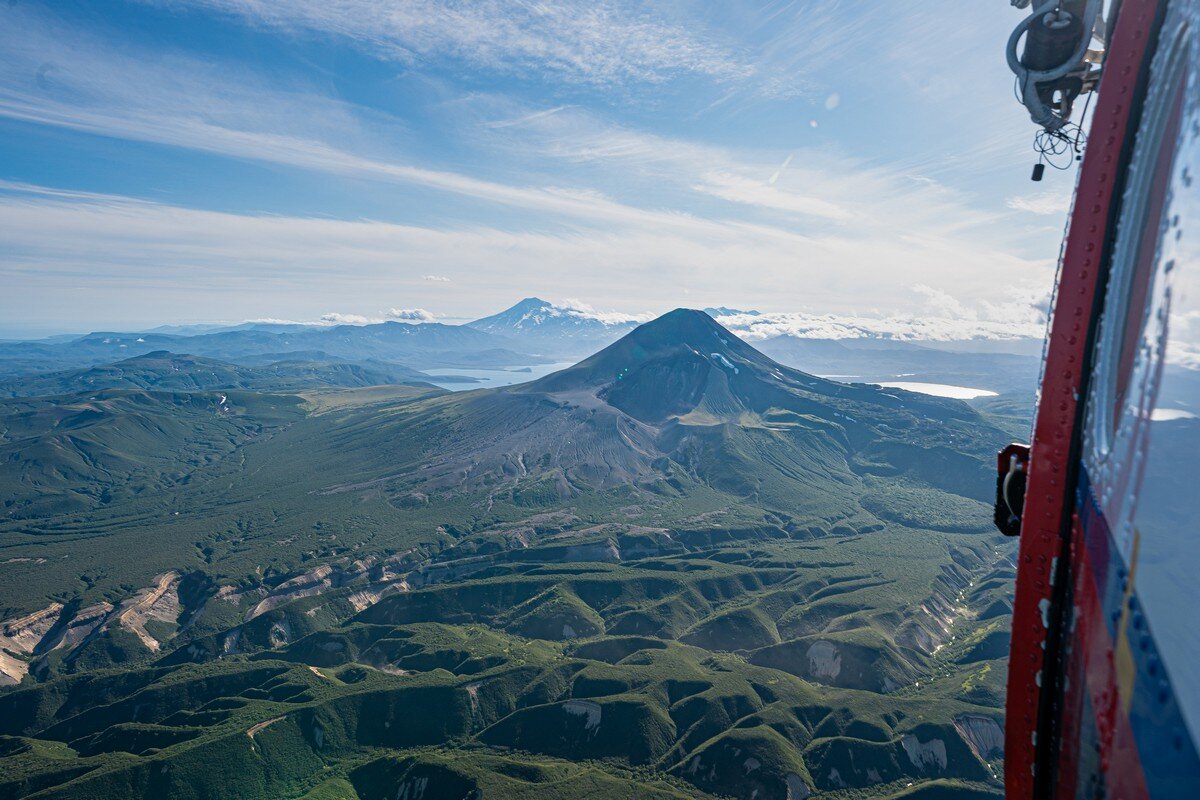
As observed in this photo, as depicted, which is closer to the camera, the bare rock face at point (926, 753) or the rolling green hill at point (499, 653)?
the rolling green hill at point (499, 653)

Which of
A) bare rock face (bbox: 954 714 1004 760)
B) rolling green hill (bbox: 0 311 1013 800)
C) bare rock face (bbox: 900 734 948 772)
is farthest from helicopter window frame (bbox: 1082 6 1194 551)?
bare rock face (bbox: 954 714 1004 760)

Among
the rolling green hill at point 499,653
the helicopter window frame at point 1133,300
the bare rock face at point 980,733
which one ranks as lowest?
the rolling green hill at point 499,653

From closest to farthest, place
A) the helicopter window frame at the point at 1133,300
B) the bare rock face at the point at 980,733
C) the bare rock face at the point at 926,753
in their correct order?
the helicopter window frame at the point at 1133,300
the bare rock face at the point at 926,753
the bare rock face at the point at 980,733

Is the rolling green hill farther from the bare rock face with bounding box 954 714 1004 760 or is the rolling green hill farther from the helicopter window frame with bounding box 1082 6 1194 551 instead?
the helicopter window frame with bounding box 1082 6 1194 551

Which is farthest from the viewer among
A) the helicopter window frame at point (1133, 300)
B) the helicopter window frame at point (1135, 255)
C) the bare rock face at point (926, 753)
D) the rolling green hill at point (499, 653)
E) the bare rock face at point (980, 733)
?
the bare rock face at point (980, 733)

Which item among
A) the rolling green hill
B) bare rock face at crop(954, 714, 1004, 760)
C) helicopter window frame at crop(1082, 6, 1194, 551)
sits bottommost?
the rolling green hill

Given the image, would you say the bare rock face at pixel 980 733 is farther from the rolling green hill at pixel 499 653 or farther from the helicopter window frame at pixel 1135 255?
the helicopter window frame at pixel 1135 255

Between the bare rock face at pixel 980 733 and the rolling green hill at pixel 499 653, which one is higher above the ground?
the bare rock face at pixel 980 733

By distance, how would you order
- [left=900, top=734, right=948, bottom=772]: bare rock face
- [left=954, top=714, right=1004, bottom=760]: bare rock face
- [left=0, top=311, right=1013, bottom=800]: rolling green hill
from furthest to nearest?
[left=954, top=714, right=1004, bottom=760]: bare rock face → [left=900, top=734, right=948, bottom=772]: bare rock face → [left=0, top=311, right=1013, bottom=800]: rolling green hill

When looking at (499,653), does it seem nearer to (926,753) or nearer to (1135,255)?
(926,753)

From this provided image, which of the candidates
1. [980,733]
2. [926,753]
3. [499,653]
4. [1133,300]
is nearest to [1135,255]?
[1133,300]

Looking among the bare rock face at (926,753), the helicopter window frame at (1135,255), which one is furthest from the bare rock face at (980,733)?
the helicopter window frame at (1135,255)
